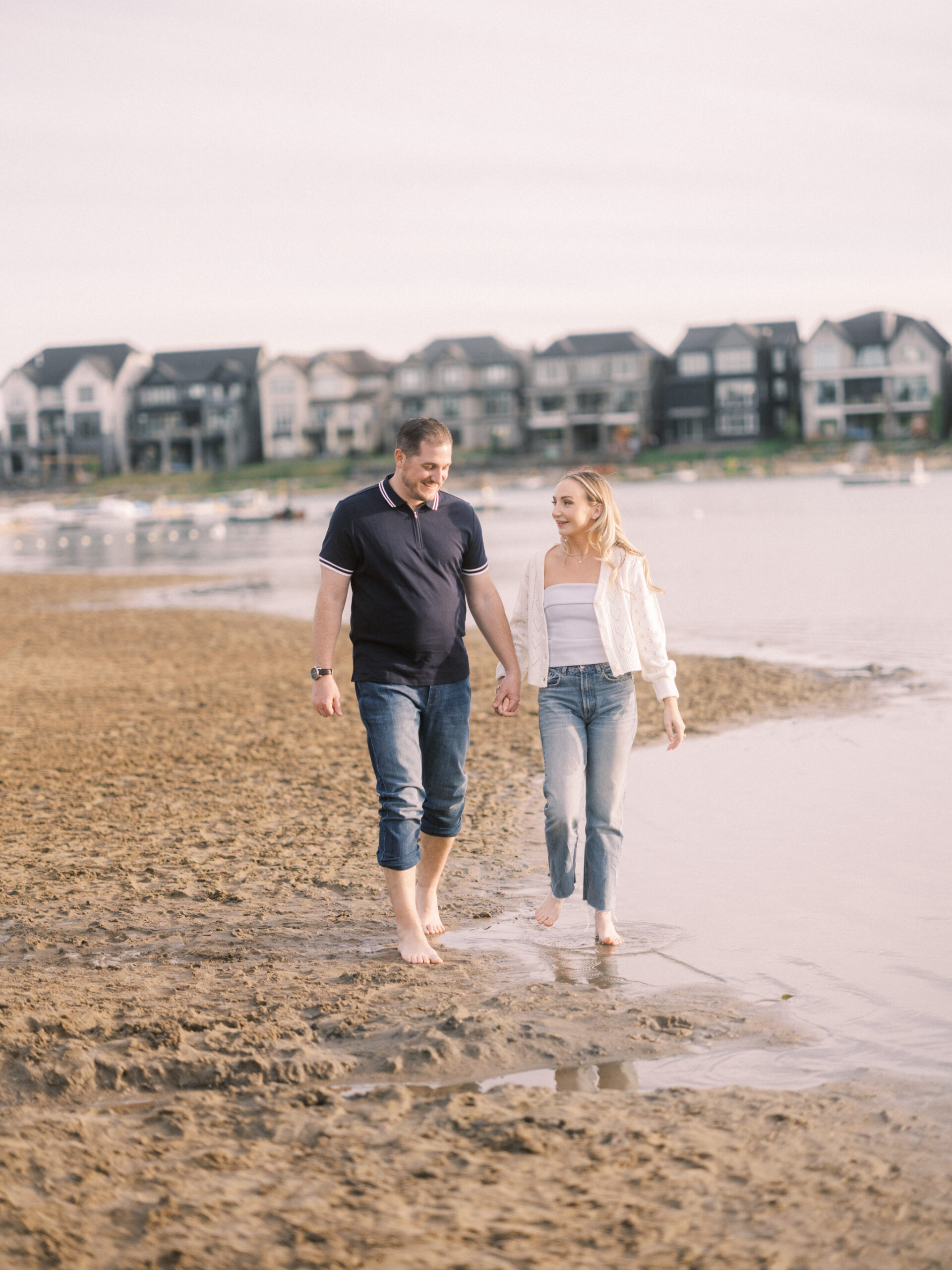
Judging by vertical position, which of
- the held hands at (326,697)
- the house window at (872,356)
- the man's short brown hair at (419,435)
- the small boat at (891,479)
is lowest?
the held hands at (326,697)

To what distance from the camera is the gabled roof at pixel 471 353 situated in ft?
357

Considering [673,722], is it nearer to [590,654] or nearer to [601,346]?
[590,654]

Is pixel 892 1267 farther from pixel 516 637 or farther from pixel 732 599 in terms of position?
pixel 732 599

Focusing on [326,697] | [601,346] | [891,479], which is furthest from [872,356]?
[326,697]

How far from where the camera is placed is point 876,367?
104 meters

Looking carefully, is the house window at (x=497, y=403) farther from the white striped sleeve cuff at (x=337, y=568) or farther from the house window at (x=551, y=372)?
the white striped sleeve cuff at (x=337, y=568)

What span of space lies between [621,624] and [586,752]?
578 millimetres

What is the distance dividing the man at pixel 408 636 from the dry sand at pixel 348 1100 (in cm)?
75

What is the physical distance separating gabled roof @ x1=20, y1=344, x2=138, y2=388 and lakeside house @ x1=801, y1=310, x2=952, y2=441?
5850cm

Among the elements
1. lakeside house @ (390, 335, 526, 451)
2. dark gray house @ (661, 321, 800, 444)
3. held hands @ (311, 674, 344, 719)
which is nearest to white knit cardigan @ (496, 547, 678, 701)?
held hands @ (311, 674, 344, 719)

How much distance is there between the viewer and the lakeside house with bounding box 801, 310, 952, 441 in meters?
102

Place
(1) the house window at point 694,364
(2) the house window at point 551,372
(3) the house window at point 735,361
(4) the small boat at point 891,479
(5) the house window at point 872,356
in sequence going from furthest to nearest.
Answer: (2) the house window at point 551,372, (1) the house window at point 694,364, (3) the house window at point 735,361, (5) the house window at point 872,356, (4) the small boat at point 891,479

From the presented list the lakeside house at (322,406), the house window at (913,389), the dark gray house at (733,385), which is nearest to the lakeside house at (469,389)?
the lakeside house at (322,406)

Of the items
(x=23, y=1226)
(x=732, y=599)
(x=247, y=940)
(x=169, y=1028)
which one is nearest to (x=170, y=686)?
(x=247, y=940)
